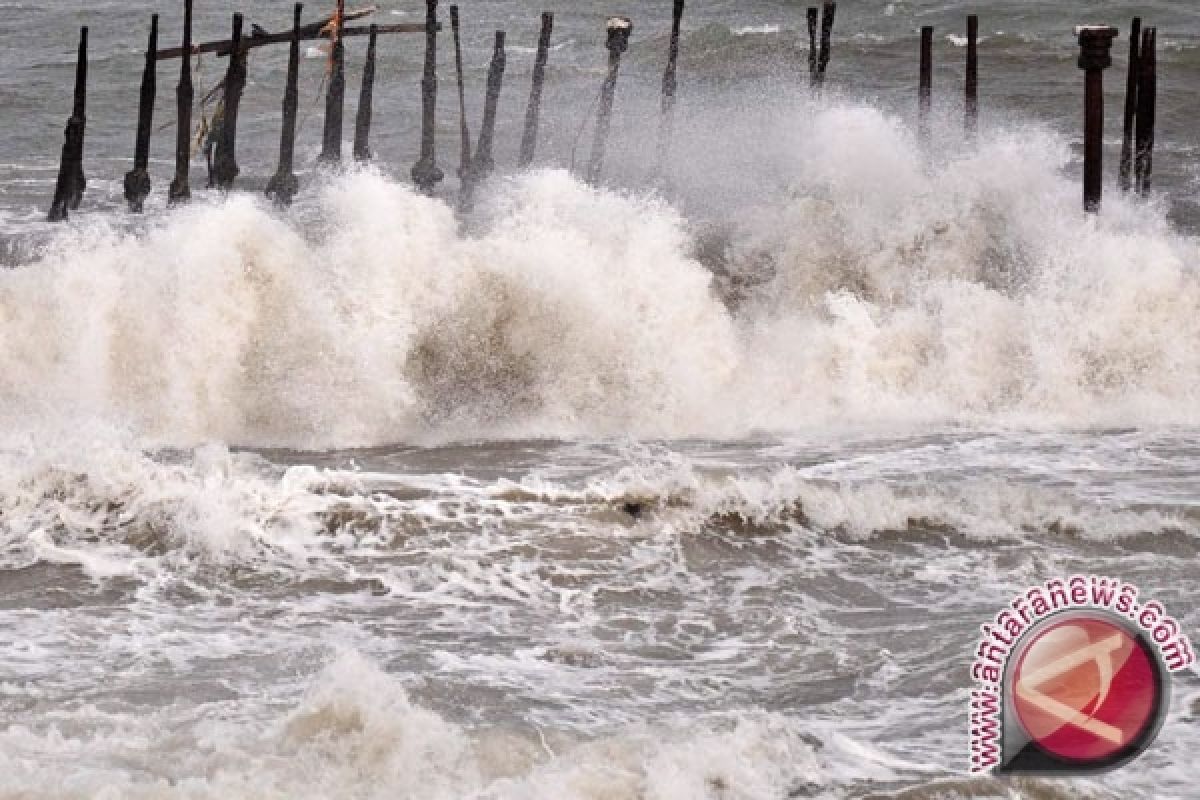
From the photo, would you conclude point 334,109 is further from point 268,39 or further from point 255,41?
point 255,41

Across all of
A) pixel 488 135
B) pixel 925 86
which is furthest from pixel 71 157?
pixel 925 86

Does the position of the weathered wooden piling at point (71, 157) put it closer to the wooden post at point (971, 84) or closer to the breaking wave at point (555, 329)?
the breaking wave at point (555, 329)

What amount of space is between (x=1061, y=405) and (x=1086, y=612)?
6831 millimetres

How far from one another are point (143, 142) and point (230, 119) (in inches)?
54.6

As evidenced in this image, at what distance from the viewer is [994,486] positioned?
1062cm

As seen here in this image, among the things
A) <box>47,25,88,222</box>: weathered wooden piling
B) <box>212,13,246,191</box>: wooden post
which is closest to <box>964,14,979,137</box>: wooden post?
<box>212,13,246,191</box>: wooden post

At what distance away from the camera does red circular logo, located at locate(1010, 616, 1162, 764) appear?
6379 millimetres

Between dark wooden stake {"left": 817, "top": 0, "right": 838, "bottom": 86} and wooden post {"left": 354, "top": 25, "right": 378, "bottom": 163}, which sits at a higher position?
dark wooden stake {"left": 817, "top": 0, "right": 838, "bottom": 86}

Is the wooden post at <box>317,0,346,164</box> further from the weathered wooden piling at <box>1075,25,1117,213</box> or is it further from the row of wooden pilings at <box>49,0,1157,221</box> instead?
the weathered wooden piling at <box>1075,25,1117,213</box>

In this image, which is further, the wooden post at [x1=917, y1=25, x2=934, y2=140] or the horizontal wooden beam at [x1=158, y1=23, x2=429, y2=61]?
the horizontal wooden beam at [x1=158, y1=23, x2=429, y2=61]

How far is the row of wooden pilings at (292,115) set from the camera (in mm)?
19562

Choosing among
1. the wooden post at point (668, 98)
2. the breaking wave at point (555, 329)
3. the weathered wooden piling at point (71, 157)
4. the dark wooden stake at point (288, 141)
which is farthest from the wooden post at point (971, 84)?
the weathered wooden piling at point (71, 157)

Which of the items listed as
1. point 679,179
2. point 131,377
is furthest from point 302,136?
point 131,377

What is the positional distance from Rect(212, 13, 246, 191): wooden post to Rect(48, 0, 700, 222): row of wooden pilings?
0.04 feet
